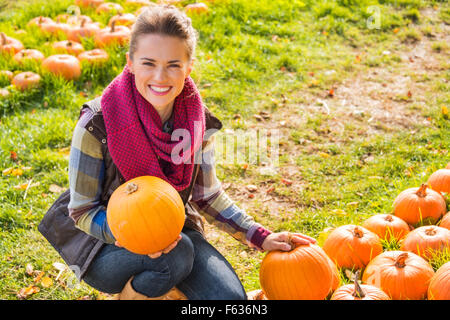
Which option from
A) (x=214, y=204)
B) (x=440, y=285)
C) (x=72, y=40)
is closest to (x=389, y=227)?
(x=440, y=285)

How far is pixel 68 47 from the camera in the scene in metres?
5.66

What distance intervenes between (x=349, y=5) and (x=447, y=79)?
210 cm

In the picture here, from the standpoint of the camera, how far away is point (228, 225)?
2.72 meters

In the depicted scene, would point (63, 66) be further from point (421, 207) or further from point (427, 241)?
point (427, 241)

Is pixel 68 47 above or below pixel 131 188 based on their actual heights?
above

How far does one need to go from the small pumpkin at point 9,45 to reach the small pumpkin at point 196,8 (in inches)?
82.2

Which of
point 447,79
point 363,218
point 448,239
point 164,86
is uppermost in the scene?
point 164,86

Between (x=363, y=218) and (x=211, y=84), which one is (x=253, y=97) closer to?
(x=211, y=84)

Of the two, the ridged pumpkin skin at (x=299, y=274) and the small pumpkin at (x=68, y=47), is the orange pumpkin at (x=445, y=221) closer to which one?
the ridged pumpkin skin at (x=299, y=274)

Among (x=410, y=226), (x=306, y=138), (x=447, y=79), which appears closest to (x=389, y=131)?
(x=306, y=138)

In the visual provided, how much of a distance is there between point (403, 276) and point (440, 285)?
220mm

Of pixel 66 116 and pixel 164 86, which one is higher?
pixel 164 86

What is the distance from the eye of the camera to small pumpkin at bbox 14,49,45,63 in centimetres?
535

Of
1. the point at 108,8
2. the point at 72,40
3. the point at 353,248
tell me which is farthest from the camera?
the point at 108,8
